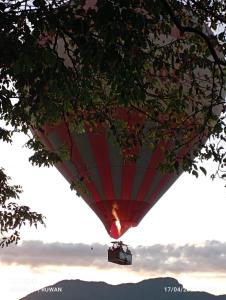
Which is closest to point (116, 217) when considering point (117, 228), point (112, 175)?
point (117, 228)

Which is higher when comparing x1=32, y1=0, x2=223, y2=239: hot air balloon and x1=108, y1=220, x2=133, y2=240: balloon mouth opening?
x1=32, y1=0, x2=223, y2=239: hot air balloon

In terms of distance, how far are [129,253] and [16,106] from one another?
67.2 feet

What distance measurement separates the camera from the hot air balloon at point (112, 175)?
27.5 m

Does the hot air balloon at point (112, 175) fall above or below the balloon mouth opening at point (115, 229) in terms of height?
above

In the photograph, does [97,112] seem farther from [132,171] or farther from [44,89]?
[132,171]

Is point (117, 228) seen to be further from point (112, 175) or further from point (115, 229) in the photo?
point (112, 175)

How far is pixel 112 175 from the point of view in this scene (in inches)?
1133

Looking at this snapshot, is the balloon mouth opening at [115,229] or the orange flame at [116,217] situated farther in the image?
the balloon mouth opening at [115,229]

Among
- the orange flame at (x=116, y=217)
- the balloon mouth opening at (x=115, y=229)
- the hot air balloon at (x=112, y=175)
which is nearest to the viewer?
the hot air balloon at (x=112, y=175)

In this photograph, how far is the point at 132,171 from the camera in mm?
28875

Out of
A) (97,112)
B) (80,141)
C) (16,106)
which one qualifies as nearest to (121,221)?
(80,141)

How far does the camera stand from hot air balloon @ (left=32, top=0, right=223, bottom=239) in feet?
90.3

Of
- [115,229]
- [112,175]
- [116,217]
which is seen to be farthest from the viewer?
[115,229]

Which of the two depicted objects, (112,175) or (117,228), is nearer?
(112,175)
